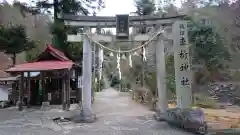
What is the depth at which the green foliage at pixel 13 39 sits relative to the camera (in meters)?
20.0

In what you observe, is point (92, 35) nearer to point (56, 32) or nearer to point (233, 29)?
point (233, 29)

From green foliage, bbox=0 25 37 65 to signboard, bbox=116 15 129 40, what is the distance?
35.6 feet

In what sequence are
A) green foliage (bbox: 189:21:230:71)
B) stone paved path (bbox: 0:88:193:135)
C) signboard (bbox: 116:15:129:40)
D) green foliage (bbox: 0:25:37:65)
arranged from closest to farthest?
stone paved path (bbox: 0:88:193:135)
signboard (bbox: 116:15:129:40)
green foliage (bbox: 189:21:230:71)
green foliage (bbox: 0:25:37:65)

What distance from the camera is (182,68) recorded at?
32.6 ft

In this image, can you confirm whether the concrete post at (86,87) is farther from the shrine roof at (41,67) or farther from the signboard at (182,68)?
the signboard at (182,68)

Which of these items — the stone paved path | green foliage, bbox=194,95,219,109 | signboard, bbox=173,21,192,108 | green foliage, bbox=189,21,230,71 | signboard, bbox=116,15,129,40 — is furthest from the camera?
green foliage, bbox=189,21,230,71

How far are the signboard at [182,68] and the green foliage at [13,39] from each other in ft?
46.5

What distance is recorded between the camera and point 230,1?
27.3 ft

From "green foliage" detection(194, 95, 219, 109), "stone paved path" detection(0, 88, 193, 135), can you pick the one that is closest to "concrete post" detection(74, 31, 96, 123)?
"stone paved path" detection(0, 88, 193, 135)

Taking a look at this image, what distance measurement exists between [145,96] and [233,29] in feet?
32.6

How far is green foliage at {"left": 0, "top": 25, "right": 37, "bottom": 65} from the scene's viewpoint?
20.0 metres

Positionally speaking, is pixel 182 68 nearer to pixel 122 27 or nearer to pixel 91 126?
pixel 122 27

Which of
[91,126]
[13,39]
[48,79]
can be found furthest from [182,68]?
[13,39]

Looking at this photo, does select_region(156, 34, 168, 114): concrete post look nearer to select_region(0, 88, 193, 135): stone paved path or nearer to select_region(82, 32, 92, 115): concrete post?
select_region(0, 88, 193, 135): stone paved path
